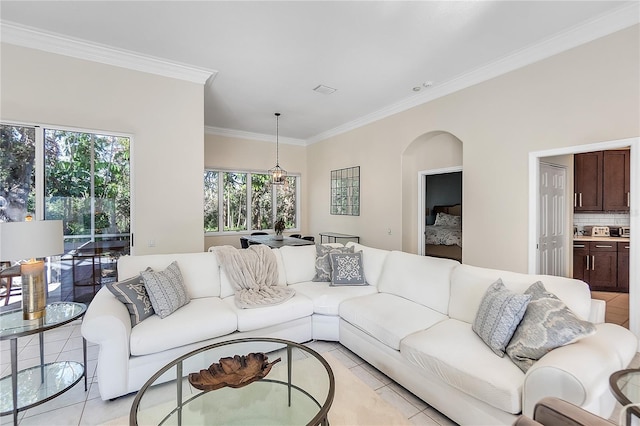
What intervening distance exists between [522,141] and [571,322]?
2.66m

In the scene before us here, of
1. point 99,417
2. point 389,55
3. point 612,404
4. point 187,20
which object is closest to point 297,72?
point 389,55

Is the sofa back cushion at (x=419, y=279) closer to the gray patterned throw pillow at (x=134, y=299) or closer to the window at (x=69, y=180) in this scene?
the gray patterned throw pillow at (x=134, y=299)

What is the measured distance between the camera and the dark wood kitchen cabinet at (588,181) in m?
4.99

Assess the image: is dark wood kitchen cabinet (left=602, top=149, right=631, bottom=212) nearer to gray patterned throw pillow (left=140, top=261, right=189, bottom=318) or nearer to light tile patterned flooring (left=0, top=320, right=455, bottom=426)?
light tile patterned flooring (left=0, top=320, right=455, bottom=426)

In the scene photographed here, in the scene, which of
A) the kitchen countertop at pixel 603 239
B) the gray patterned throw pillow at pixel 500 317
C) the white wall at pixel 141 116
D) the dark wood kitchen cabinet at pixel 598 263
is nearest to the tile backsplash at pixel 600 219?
the kitchen countertop at pixel 603 239

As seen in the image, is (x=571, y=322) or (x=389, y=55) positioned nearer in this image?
(x=571, y=322)

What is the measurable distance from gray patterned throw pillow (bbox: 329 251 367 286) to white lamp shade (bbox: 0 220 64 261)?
8.29 feet

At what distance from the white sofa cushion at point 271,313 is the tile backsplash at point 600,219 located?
5295mm

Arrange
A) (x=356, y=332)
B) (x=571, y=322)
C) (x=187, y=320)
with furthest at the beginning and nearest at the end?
(x=356, y=332) < (x=187, y=320) < (x=571, y=322)

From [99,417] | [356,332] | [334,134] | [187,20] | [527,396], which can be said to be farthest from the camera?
[334,134]

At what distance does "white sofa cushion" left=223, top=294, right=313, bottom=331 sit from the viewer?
263 cm

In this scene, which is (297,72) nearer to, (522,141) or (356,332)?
(522,141)

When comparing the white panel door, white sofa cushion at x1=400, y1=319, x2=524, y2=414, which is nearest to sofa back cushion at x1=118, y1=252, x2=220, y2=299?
white sofa cushion at x1=400, y1=319, x2=524, y2=414

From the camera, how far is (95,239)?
3.64 m
